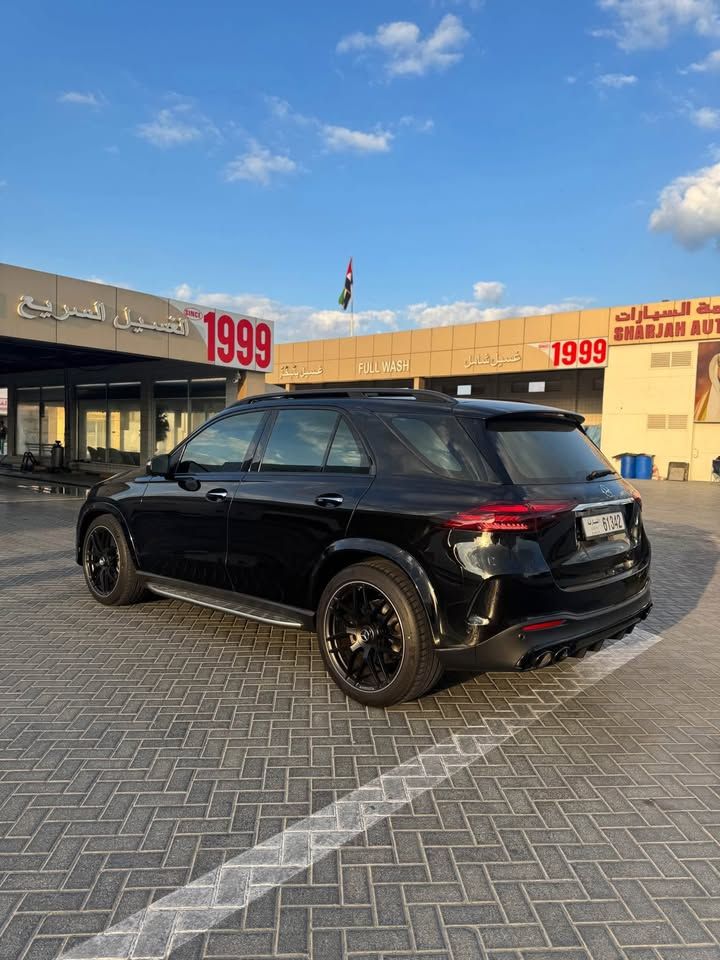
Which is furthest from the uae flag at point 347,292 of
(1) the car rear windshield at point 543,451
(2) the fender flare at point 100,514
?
(1) the car rear windshield at point 543,451

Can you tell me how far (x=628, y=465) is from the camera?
91.6 feet

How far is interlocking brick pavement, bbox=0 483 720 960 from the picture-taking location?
6.95ft

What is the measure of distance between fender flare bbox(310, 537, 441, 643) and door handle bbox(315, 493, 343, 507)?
233 millimetres

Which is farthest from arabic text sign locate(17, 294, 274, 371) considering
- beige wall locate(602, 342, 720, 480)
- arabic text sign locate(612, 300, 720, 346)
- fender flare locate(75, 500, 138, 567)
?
arabic text sign locate(612, 300, 720, 346)

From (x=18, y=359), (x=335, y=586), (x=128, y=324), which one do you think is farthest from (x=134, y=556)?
(x=18, y=359)

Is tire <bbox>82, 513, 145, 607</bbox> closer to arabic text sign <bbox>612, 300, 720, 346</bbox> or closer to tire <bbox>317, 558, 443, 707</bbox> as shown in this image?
tire <bbox>317, 558, 443, 707</bbox>

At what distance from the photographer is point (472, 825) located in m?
2.69

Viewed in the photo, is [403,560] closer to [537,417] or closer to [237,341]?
[537,417]

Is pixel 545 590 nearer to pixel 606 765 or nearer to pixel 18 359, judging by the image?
pixel 606 765

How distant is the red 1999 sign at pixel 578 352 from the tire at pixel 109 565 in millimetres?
27421

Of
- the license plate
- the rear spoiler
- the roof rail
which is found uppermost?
the roof rail

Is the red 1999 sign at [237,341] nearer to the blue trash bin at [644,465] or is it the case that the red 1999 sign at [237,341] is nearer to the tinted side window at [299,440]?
the tinted side window at [299,440]

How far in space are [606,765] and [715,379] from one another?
27138 mm

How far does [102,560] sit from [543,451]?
13.1 feet
